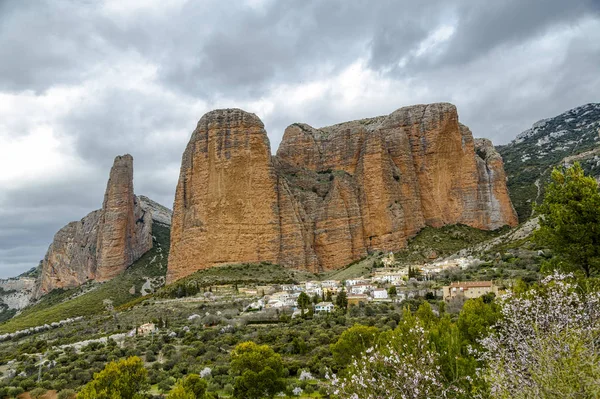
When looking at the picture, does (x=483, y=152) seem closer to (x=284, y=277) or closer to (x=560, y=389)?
(x=284, y=277)

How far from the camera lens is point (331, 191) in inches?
3716

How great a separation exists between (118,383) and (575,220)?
74.6 feet

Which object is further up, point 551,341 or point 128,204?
point 128,204

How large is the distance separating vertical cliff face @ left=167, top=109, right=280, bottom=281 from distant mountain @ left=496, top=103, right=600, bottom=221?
48166 mm

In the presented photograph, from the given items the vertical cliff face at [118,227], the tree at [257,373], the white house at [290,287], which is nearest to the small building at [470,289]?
the tree at [257,373]

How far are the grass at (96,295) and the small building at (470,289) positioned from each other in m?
61.4

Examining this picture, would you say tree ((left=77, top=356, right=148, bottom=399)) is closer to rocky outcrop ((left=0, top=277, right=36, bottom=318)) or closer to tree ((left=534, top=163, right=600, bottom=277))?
tree ((left=534, top=163, right=600, bottom=277))

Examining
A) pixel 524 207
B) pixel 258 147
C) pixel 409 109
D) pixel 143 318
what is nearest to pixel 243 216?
pixel 258 147

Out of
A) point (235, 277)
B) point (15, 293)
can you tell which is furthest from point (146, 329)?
point (15, 293)

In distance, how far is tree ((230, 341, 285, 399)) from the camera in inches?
925

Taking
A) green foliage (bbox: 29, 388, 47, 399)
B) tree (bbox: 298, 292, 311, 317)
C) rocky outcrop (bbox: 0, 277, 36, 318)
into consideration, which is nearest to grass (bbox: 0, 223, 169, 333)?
rocky outcrop (bbox: 0, 277, 36, 318)

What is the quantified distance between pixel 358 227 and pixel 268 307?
44747mm

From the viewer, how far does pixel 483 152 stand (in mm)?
103125

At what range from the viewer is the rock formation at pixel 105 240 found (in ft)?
348
